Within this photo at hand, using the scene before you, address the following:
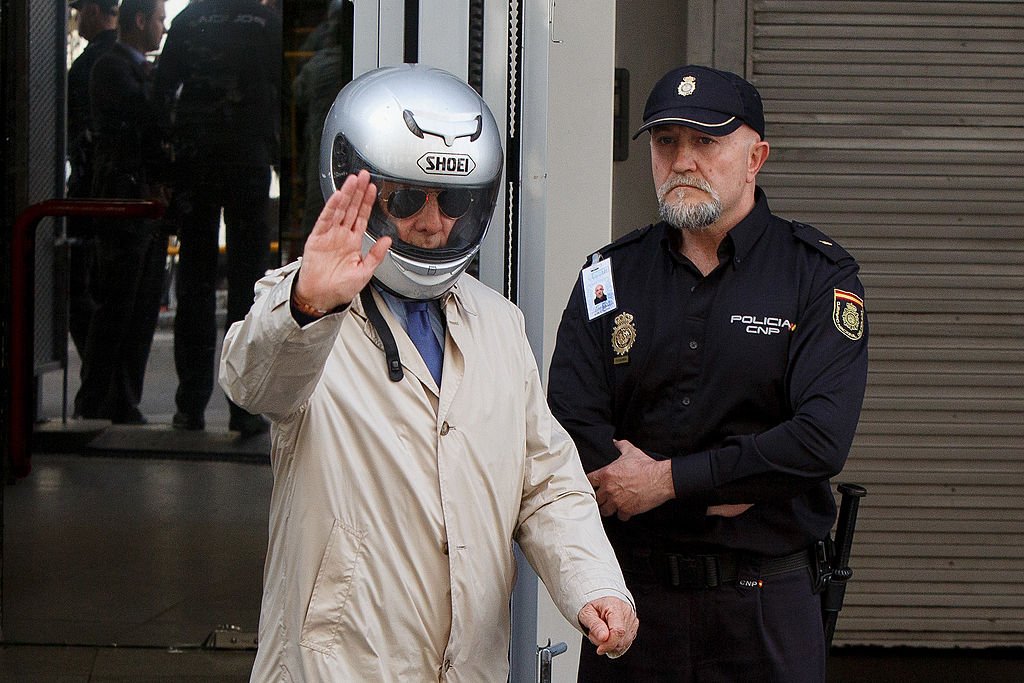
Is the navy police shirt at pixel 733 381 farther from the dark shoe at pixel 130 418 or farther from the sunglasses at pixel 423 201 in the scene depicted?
the dark shoe at pixel 130 418

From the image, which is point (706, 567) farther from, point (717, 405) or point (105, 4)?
point (105, 4)

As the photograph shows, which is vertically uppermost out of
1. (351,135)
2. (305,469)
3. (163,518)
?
(351,135)

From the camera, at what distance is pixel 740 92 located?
9.44ft

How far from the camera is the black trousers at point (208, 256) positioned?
17.7 feet

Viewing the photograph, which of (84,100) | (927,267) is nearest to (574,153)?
(927,267)

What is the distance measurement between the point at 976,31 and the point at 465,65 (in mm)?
2425

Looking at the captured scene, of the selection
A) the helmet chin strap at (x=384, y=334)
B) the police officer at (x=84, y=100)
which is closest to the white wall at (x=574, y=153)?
the helmet chin strap at (x=384, y=334)

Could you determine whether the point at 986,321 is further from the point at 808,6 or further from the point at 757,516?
the point at 757,516

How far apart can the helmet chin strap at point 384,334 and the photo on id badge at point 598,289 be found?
2.66ft

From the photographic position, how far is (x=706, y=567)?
8.95 feet

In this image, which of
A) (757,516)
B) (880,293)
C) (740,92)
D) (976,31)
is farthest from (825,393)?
(976,31)

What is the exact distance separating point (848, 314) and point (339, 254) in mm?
1260

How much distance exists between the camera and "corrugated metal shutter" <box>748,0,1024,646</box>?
4.48 m

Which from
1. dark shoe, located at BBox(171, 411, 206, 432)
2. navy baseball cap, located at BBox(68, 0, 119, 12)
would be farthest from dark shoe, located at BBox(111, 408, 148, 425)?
navy baseball cap, located at BBox(68, 0, 119, 12)
